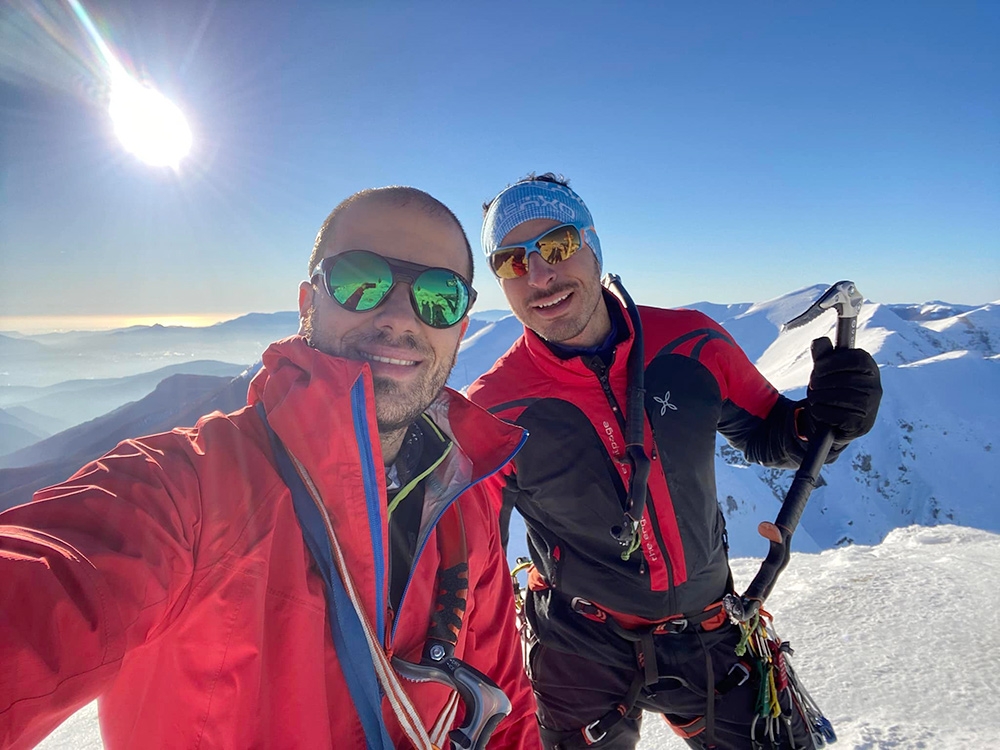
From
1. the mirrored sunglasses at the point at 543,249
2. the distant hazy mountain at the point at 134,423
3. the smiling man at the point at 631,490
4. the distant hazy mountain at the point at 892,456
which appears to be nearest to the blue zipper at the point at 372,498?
the smiling man at the point at 631,490

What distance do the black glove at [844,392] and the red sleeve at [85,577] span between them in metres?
3.08

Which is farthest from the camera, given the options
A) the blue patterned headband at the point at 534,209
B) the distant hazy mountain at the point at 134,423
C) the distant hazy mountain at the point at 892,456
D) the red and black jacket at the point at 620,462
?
the distant hazy mountain at the point at 892,456

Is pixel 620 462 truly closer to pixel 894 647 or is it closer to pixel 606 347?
pixel 606 347

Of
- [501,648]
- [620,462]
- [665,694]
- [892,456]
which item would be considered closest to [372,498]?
[501,648]

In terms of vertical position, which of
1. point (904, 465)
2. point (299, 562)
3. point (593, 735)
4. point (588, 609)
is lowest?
point (904, 465)

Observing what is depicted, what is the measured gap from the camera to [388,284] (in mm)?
2156

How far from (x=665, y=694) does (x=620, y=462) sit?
1437 mm

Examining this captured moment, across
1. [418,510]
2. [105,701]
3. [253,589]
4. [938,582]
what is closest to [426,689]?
[418,510]

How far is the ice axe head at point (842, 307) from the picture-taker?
2.65 metres

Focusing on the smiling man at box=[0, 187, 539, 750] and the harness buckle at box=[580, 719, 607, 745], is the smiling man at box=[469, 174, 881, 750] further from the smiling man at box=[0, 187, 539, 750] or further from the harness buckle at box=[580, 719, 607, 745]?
the smiling man at box=[0, 187, 539, 750]

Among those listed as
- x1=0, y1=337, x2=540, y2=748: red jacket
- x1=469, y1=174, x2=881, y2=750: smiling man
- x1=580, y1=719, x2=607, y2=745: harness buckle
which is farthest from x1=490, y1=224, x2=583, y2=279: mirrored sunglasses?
x1=580, y1=719, x2=607, y2=745: harness buckle

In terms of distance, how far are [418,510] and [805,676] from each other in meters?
4.01

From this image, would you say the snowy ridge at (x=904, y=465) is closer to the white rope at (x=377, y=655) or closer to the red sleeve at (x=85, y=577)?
the white rope at (x=377, y=655)

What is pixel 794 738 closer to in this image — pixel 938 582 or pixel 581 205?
pixel 581 205
